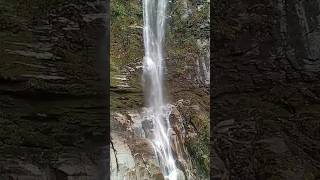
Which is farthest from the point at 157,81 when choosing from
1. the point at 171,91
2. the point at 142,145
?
the point at 142,145

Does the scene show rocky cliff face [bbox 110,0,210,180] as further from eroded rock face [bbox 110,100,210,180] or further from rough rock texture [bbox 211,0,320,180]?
rough rock texture [bbox 211,0,320,180]

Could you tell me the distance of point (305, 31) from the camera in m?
1.15

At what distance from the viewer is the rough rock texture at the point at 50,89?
1.30 m

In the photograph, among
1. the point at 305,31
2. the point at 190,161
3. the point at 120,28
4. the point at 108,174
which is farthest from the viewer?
the point at 120,28

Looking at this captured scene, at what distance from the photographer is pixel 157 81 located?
5.52 m

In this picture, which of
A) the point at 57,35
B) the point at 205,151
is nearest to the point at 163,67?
the point at 205,151

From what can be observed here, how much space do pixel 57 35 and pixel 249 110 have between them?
1.99 feet

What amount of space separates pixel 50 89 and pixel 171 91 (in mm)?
4395

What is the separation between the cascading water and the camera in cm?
526

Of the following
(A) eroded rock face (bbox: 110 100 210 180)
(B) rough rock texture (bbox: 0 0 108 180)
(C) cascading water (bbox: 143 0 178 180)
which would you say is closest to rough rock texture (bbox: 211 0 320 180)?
(B) rough rock texture (bbox: 0 0 108 180)

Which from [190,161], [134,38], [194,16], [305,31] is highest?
[194,16]

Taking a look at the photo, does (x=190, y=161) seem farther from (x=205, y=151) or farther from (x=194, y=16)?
(x=194, y=16)

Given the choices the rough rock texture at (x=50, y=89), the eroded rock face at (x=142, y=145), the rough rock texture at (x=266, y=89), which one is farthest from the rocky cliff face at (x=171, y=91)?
the rough rock texture at (x=266, y=89)

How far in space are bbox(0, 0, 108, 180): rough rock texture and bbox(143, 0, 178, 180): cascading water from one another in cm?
390
